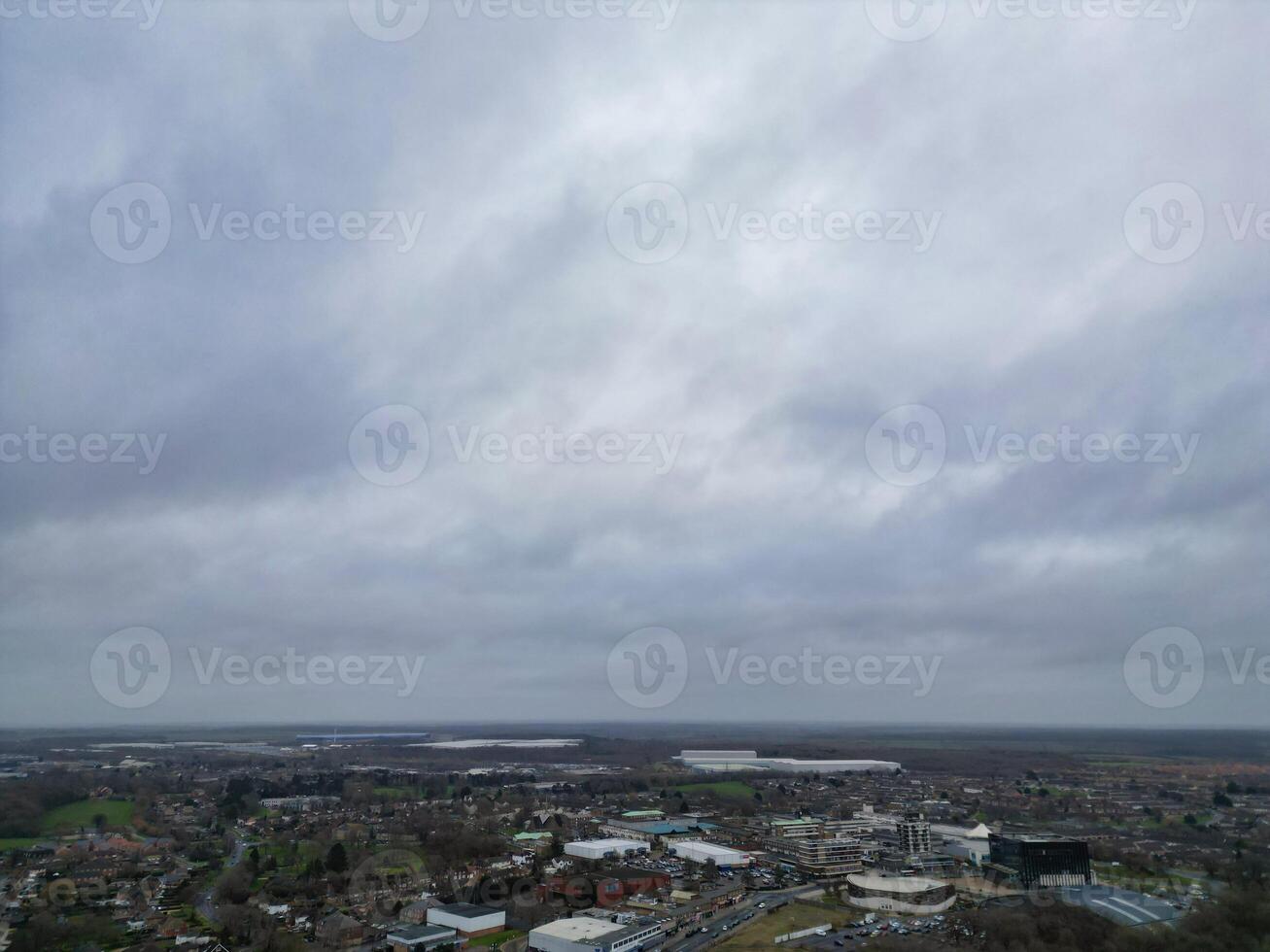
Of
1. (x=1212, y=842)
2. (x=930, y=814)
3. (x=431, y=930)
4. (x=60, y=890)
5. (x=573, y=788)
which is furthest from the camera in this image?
(x=573, y=788)

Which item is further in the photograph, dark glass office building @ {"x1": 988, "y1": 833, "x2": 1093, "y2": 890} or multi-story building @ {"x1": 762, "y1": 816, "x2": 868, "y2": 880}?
multi-story building @ {"x1": 762, "y1": 816, "x2": 868, "y2": 880}

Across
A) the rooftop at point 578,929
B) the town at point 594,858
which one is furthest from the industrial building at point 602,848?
the rooftop at point 578,929

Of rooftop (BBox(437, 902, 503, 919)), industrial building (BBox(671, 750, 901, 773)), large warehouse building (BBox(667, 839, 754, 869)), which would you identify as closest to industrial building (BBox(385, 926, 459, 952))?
rooftop (BBox(437, 902, 503, 919))

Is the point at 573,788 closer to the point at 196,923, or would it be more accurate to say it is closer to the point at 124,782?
the point at 124,782

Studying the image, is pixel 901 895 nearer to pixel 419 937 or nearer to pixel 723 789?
pixel 419 937

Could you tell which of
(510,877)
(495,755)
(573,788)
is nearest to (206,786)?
(573,788)

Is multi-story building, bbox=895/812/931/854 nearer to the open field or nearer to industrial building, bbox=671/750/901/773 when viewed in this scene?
Answer: the open field

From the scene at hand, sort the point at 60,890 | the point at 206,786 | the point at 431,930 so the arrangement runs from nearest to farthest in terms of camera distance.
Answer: the point at 431,930, the point at 60,890, the point at 206,786
